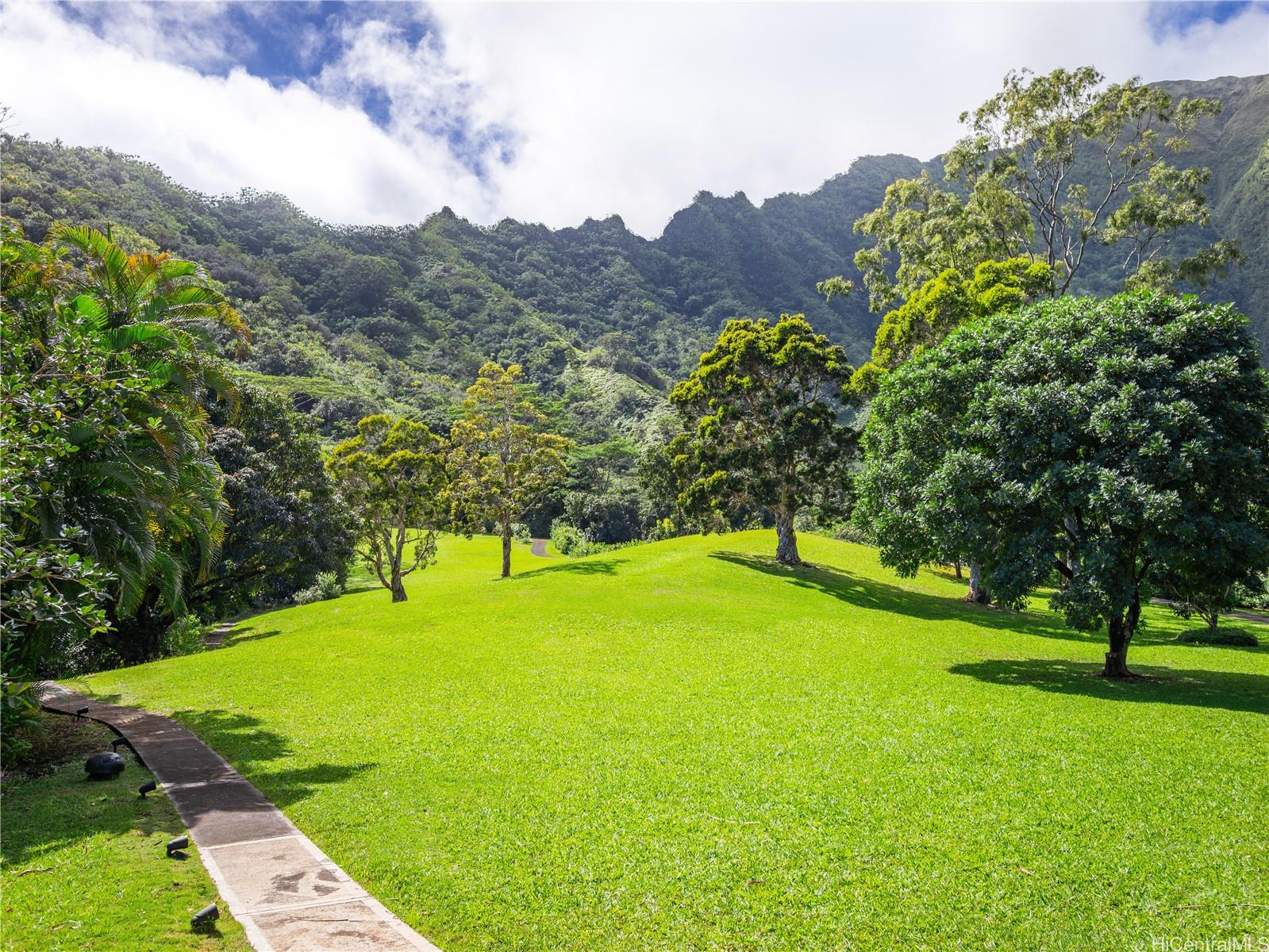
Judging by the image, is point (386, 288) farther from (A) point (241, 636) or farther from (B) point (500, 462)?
(A) point (241, 636)

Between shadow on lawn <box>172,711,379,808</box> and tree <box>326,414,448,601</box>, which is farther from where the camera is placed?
tree <box>326,414,448,601</box>

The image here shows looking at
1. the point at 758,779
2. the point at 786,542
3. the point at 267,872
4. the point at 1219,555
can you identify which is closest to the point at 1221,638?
the point at 1219,555

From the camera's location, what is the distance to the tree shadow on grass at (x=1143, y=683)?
1703 centimetres

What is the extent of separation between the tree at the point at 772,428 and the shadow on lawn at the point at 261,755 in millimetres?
26618

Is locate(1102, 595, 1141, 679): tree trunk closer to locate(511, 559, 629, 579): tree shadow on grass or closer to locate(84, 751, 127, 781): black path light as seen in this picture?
locate(511, 559, 629, 579): tree shadow on grass

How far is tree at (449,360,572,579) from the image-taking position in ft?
140

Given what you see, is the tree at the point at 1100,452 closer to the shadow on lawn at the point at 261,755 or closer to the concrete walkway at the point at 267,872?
the shadow on lawn at the point at 261,755

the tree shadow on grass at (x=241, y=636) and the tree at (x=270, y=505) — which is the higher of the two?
the tree at (x=270, y=505)

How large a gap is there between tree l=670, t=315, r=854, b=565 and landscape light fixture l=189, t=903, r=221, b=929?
32.4 meters

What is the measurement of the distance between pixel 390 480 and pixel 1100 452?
31.8 metres

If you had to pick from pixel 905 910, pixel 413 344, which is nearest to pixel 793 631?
pixel 905 910

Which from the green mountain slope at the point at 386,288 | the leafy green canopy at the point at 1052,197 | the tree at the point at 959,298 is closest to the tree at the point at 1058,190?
the leafy green canopy at the point at 1052,197

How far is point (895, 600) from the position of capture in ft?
113

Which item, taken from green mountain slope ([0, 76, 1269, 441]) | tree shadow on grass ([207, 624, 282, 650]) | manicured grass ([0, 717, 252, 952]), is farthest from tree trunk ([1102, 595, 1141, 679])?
green mountain slope ([0, 76, 1269, 441])
